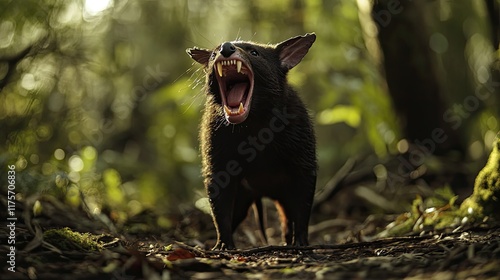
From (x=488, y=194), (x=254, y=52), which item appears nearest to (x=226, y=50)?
(x=254, y=52)

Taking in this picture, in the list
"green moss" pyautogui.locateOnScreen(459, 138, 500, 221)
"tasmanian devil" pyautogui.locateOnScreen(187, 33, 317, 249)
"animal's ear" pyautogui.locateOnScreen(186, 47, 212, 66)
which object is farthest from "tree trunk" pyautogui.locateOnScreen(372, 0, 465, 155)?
"animal's ear" pyautogui.locateOnScreen(186, 47, 212, 66)

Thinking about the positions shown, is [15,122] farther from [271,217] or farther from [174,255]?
[174,255]

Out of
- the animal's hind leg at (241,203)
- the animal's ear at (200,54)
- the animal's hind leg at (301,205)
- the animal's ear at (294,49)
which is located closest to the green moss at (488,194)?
the animal's hind leg at (301,205)

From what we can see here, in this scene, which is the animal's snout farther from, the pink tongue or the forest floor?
the forest floor

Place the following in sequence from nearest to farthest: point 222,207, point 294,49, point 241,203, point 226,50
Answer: point 226,50 < point 222,207 < point 294,49 < point 241,203

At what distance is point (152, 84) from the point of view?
1166 cm

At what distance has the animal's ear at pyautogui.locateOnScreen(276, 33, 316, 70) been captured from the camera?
5215 millimetres

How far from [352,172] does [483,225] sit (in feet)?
11.7

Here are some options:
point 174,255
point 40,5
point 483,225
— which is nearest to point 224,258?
point 174,255

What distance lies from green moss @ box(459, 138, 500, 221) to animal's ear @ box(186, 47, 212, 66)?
243 centimetres

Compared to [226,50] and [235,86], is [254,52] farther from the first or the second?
[226,50]

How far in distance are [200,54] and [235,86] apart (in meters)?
0.48

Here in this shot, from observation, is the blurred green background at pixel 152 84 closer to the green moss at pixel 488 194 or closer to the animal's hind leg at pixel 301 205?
the animal's hind leg at pixel 301 205

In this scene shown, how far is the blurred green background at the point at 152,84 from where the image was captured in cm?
690
